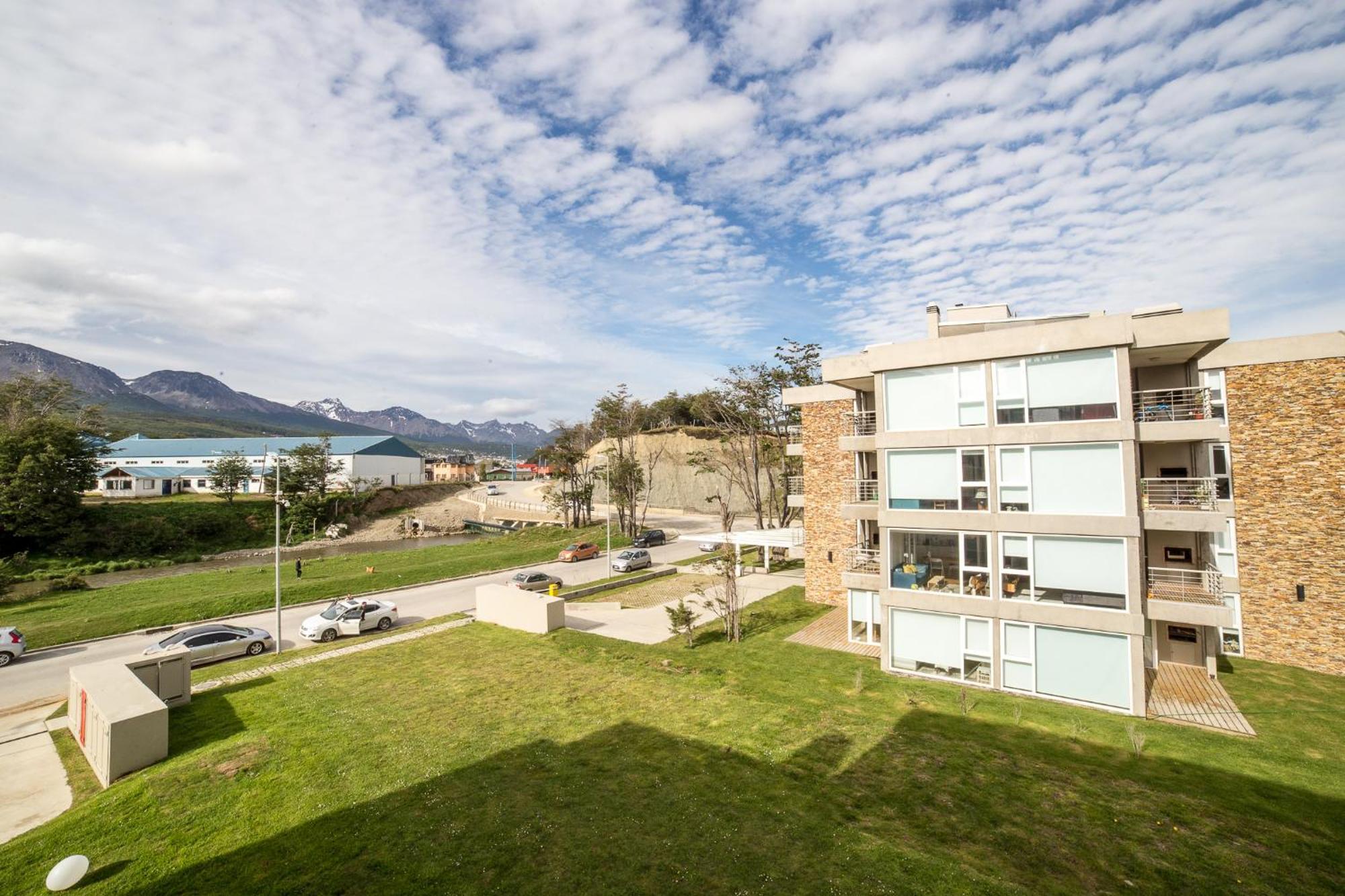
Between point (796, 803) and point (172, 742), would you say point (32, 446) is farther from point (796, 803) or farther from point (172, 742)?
point (796, 803)

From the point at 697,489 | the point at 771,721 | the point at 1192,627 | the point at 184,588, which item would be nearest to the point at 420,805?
the point at 771,721

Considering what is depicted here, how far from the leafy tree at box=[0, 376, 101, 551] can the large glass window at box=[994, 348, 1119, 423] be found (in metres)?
60.7

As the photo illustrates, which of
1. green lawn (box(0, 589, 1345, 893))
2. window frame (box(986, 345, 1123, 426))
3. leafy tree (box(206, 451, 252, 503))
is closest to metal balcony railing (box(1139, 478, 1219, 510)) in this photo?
window frame (box(986, 345, 1123, 426))

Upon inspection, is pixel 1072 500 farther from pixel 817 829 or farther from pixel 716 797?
pixel 716 797

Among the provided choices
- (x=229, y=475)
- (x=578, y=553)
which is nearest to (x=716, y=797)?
(x=578, y=553)

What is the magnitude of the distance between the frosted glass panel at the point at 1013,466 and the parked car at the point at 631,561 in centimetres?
2249

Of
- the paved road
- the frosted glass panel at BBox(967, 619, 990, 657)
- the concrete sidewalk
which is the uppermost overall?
the frosted glass panel at BBox(967, 619, 990, 657)

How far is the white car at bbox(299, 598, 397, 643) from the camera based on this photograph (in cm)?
2030

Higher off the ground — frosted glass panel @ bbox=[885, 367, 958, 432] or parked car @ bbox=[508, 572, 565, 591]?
frosted glass panel @ bbox=[885, 367, 958, 432]

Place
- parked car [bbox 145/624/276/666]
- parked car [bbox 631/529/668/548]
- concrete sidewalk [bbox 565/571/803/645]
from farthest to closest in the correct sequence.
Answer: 1. parked car [bbox 631/529/668/548]
2. concrete sidewalk [bbox 565/571/803/645]
3. parked car [bbox 145/624/276/666]

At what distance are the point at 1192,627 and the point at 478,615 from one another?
22.9 metres

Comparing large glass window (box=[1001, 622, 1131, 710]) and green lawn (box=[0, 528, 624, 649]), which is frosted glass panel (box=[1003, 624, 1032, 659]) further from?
A: green lawn (box=[0, 528, 624, 649])

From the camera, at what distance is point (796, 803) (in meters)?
8.77

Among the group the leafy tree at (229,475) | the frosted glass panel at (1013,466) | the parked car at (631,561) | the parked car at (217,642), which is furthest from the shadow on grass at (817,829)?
the leafy tree at (229,475)
